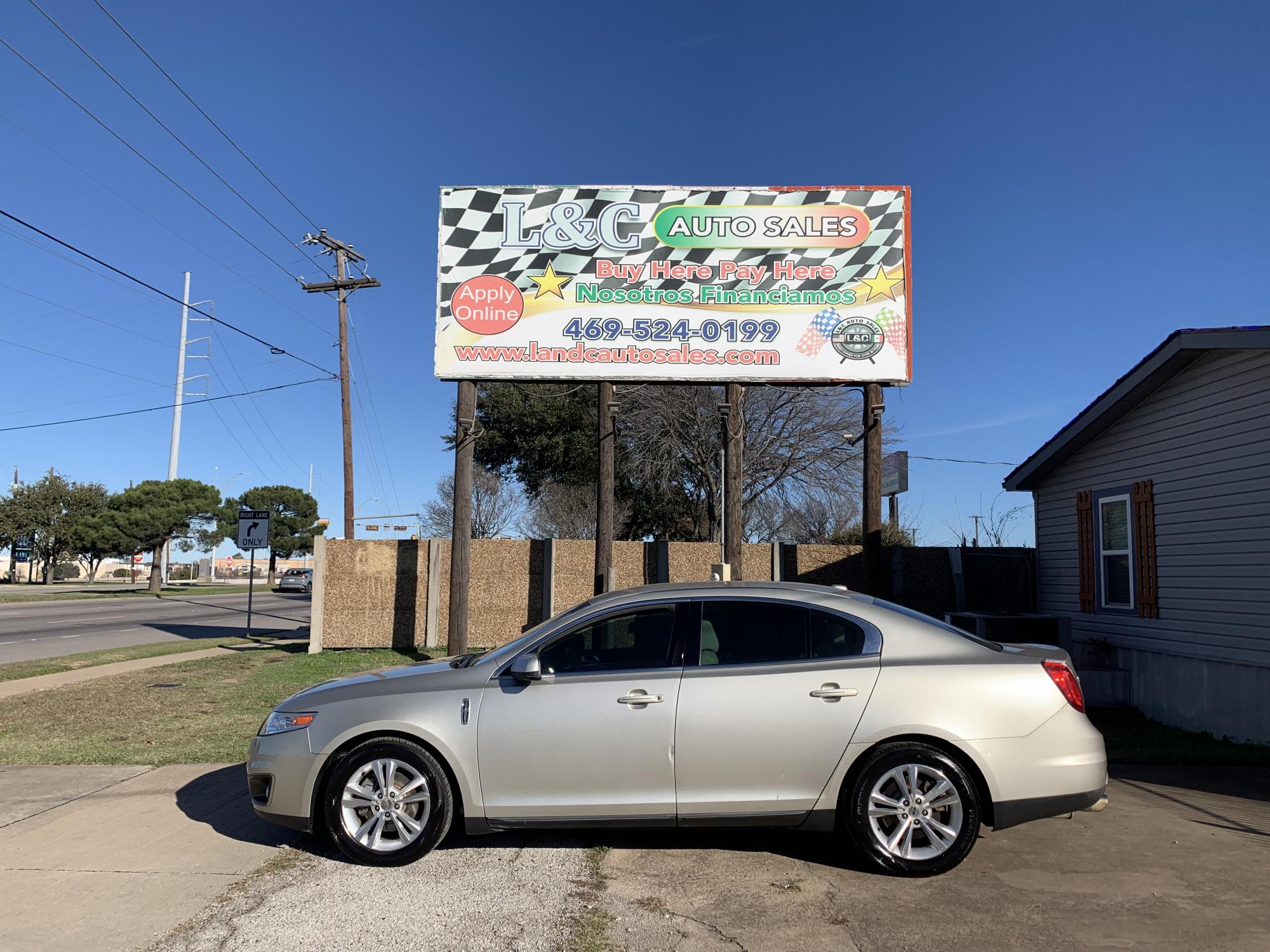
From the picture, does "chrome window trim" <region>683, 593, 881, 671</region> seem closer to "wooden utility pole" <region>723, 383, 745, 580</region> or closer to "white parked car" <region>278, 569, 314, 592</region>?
"wooden utility pole" <region>723, 383, 745, 580</region>

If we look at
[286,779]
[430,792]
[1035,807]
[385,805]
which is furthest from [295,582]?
[1035,807]

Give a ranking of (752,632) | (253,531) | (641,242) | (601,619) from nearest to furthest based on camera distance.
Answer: (752,632) → (601,619) → (641,242) → (253,531)

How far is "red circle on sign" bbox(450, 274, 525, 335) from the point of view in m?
12.8

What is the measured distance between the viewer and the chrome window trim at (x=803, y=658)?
16.9 feet

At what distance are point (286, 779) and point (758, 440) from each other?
2219cm

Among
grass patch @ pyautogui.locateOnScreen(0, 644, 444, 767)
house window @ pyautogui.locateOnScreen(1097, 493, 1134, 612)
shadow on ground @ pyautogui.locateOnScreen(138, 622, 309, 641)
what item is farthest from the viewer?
shadow on ground @ pyautogui.locateOnScreen(138, 622, 309, 641)

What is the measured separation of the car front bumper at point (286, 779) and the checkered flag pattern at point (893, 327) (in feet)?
32.0

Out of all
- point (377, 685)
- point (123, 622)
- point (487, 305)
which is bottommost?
point (123, 622)

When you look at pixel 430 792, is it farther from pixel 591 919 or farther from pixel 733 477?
pixel 733 477

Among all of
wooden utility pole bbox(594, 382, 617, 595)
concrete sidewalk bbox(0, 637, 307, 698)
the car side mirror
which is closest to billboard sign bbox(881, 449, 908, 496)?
wooden utility pole bbox(594, 382, 617, 595)

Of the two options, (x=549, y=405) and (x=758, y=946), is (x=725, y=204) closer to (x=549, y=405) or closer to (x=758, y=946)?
(x=758, y=946)

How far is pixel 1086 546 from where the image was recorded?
1183 cm

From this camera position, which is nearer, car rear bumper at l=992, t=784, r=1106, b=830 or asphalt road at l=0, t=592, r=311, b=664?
car rear bumper at l=992, t=784, r=1106, b=830

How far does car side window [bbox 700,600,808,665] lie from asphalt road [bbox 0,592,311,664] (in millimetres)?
14982
